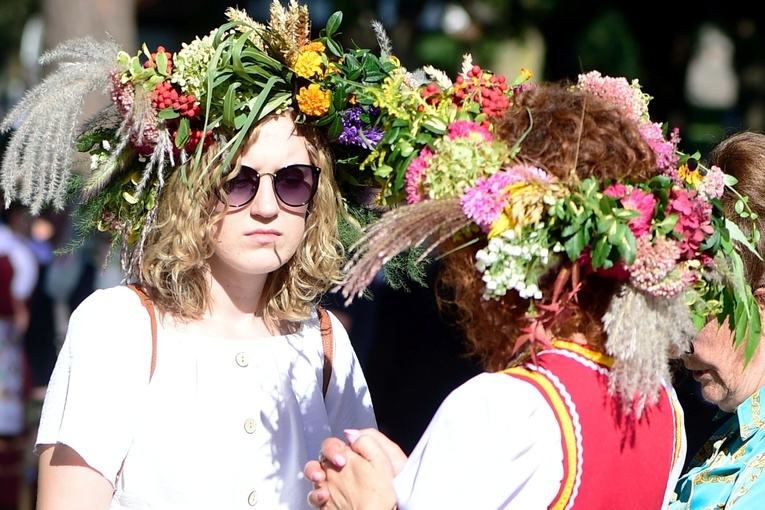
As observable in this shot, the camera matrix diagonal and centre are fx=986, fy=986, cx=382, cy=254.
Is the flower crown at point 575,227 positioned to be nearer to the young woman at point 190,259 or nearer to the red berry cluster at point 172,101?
the young woman at point 190,259

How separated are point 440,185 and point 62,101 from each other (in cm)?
103

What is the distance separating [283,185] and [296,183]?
0.04 m

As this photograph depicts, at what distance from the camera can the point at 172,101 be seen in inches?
94.9

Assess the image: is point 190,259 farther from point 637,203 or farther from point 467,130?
point 637,203

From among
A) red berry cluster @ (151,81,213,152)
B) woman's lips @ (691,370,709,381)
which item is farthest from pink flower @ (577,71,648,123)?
red berry cluster @ (151,81,213,152)

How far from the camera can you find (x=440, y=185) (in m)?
1.99

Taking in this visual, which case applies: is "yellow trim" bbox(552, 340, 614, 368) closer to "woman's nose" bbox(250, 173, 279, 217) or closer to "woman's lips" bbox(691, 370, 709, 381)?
"woman's lips" bbox(691, 370, 709, 381)

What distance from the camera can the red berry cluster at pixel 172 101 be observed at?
7.89ft

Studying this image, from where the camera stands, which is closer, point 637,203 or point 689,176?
point 637,203

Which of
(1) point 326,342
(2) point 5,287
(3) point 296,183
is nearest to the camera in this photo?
(3) point 296,183

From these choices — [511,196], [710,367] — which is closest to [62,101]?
[511,196]

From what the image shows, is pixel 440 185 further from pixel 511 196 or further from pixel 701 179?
pixel 701 179

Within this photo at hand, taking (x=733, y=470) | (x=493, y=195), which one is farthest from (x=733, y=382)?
(x=493, y=195)

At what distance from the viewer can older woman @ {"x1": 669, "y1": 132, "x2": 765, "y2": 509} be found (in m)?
2.25
